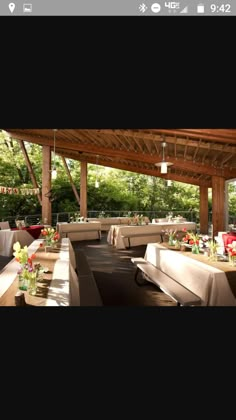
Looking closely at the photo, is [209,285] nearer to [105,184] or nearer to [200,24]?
[200,24]

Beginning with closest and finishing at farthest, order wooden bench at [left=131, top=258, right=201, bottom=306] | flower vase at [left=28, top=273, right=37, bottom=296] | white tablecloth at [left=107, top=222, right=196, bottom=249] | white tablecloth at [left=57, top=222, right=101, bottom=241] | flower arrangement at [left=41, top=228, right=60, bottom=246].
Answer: flower vase at [left=28, top=273, right=37, bottom=296] < wooden bench at [left=131, top=258, right=201, bottom=306] < flower arrangement at [left=41, top=228, right=60, bottom=246] < white tablecloth at [left=107, top=222, right=196, bottom=249] < white tablecloth at [left=57, top=222, right=101, bottom=241]

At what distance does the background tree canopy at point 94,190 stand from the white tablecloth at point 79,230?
412 cm

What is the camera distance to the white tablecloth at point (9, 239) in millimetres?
7116

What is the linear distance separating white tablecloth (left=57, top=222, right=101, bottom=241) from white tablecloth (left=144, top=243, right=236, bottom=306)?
5.48 meters

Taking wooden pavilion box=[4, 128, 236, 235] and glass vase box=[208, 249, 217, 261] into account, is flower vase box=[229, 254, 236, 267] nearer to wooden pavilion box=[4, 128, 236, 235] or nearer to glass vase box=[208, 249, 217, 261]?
glass vase box=[208, 249, 217, 261]

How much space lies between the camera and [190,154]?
7.98 meters

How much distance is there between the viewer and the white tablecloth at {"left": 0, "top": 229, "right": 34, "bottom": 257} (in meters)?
7.12

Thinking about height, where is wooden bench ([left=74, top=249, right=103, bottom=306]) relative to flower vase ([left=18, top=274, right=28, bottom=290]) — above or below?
below

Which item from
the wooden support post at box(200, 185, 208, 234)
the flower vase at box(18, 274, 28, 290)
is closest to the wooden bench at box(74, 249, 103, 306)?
the flower vase at box(18, 274, 28, 290)

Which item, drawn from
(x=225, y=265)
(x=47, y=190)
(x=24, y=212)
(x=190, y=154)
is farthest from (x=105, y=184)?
(x=225, y=265)

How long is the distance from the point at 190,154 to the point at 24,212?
10408mm

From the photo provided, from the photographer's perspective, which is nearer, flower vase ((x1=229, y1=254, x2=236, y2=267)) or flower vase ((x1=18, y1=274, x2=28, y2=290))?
flower vase ((x1=18, y1=274, x2=28, y2=290))

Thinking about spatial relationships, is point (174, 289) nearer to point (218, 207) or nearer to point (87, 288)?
point (87, 288)
